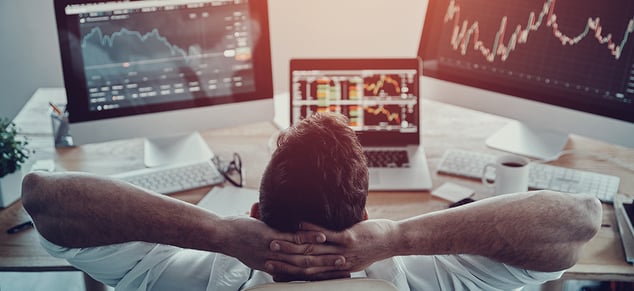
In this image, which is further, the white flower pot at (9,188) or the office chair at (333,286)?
the white flower pot at (9,188)

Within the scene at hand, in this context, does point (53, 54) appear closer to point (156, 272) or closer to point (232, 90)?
point (232, 90)

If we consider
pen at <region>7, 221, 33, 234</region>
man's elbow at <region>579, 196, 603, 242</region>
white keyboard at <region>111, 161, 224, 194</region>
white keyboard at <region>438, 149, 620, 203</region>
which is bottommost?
pen at <region>7, 221, 33, 234</region>

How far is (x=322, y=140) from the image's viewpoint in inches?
41.3

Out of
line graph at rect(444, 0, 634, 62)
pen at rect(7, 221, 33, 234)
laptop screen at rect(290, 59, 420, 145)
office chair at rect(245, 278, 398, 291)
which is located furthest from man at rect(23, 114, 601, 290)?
laptop screen at rect(290, 59, 420, 145)

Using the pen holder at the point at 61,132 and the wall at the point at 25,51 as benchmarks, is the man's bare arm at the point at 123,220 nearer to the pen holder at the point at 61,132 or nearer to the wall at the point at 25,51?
the pen holder at the point at 61,132

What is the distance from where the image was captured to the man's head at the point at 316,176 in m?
1.03

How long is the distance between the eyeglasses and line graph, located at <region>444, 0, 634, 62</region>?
2.28ft

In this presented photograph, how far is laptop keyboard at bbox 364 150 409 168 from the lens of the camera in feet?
6.02

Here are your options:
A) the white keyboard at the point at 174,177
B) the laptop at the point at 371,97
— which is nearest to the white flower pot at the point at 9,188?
the white keyboard at the point at 174,177

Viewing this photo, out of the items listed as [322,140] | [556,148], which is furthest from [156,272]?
[556,148]

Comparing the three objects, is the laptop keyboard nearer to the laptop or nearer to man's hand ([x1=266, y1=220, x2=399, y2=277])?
the laptop

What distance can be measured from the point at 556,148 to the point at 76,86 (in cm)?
133

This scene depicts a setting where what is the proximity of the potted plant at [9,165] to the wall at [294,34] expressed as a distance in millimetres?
1346

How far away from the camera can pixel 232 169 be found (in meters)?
1.86
